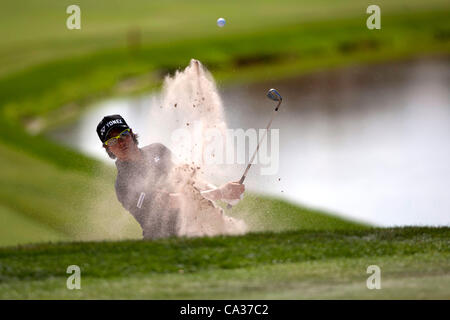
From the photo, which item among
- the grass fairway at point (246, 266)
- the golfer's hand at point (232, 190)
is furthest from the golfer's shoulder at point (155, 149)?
the grass fairway at point (246, 266)

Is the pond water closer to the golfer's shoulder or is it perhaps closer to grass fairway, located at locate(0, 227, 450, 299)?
the golfer's shoulder

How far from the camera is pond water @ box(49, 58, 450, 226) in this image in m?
13.0

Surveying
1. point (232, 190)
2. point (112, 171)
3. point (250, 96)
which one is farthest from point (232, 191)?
point (250, 96)

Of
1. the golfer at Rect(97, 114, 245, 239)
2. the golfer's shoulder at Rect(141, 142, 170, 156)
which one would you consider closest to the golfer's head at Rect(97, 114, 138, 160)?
the golfer at Rect(97, 114, 245, 239)

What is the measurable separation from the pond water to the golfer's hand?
139cm

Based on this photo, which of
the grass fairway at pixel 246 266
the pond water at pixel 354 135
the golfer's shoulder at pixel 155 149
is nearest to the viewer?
the grass fairway at pixel 246 266

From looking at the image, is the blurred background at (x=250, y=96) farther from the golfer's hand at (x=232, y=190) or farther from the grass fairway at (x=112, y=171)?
the golfer's hand at (x=232, y=190)

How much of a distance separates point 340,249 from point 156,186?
1.68m

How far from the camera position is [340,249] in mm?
7559

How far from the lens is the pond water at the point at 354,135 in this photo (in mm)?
12978

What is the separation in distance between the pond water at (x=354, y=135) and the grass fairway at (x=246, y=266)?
161 centimetres
